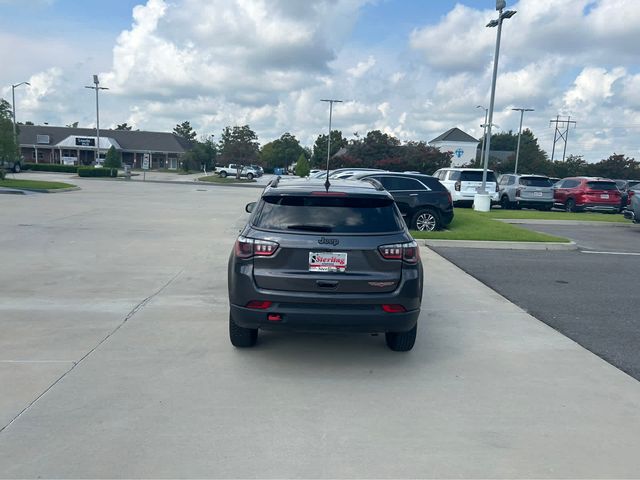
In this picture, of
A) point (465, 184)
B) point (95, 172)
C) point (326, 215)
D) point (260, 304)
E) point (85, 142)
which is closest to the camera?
point (260, 304)

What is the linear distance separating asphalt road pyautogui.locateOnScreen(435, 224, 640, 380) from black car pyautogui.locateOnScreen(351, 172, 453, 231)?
219cm

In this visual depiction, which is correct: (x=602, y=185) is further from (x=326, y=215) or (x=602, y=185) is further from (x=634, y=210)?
(x=326, y=215)

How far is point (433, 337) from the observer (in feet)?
19.5

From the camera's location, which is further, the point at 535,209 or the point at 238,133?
the point at 238,133

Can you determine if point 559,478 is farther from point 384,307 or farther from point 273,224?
point 273,224

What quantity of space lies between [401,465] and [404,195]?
1119cm

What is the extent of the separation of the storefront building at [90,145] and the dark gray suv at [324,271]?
77.1m

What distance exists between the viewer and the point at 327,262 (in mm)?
4656

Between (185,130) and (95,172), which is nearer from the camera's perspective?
(95,172)

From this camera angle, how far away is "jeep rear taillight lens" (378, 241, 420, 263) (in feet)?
15.5

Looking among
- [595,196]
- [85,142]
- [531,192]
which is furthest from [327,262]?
[85,142]

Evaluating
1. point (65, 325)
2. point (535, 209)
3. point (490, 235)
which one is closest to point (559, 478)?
point (65, 325)

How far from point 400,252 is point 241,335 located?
5.89ft

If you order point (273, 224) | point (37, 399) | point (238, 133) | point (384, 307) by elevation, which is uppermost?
point (238, 133)
